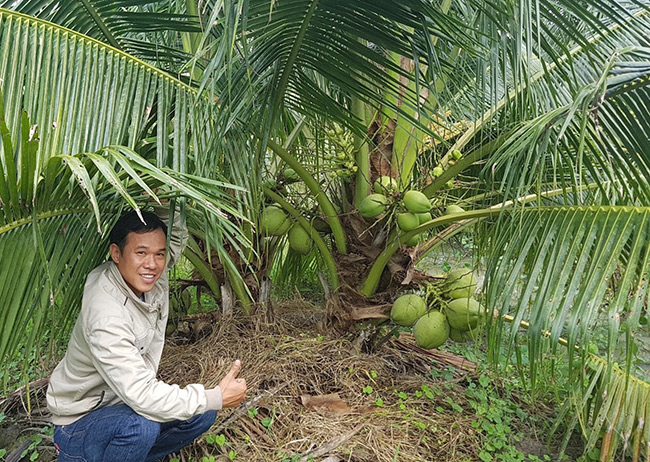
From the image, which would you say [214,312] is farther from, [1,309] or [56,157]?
[56,157]

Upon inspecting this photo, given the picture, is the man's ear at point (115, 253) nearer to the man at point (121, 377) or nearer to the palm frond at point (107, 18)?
the man at point (121, 377)

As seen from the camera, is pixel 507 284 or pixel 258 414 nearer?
pixel 507 284

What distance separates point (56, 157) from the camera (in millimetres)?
1251

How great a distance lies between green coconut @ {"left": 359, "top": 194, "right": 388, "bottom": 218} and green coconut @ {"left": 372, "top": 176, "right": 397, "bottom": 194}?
2.4 inches

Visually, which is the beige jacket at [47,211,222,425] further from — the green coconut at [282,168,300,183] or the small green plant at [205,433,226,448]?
the green coconut at [282,168,300,183]

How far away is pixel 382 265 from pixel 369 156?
0.47 m

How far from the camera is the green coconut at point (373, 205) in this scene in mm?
2180

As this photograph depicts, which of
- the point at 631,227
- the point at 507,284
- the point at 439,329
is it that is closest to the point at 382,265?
the point at 439,329

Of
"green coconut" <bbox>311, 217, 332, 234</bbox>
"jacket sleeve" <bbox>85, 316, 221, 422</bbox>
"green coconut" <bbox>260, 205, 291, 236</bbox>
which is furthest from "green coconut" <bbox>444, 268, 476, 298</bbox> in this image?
"jacket sleeve" <bbox>85, 316, 221, 422</bbox>

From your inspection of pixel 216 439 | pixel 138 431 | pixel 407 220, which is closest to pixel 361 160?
pixel 407 220

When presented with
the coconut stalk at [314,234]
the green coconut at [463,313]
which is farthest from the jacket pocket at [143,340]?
the green coconut at [463,313]

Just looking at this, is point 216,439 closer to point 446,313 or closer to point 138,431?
point 138,431

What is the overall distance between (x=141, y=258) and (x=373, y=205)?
902 mm

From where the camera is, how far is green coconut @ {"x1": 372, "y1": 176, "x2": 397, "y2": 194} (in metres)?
2.27
